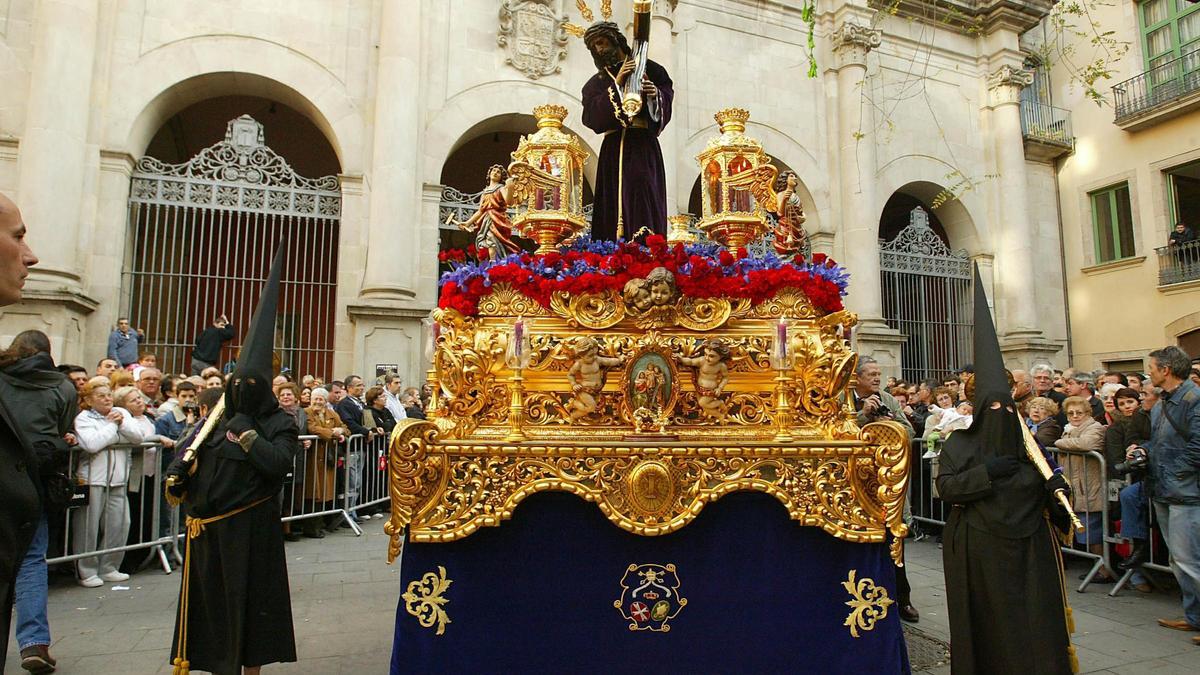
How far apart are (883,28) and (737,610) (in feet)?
59.4

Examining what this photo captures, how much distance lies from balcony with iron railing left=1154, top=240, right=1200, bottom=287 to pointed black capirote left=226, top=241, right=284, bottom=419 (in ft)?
67.0

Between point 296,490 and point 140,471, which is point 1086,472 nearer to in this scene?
point 296,490

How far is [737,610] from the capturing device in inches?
149

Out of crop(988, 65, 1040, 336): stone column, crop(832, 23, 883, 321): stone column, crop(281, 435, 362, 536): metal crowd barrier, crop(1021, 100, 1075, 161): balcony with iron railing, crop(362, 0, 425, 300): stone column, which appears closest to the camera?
crop(281, 435, 362, 536): metal crowd barrier

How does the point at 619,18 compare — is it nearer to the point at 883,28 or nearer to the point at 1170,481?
the point at 883,28

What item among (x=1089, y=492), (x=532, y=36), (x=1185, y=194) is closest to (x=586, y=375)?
(x=1089, y=492)

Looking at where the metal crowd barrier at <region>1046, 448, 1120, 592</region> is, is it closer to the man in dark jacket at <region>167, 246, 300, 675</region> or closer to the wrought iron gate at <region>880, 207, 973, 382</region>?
the man in dark jacket at <region>167, 246, 300, 675</region>

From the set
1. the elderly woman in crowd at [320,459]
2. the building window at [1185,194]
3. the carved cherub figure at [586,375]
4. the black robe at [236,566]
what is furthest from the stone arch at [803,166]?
the black robe at [236,566]

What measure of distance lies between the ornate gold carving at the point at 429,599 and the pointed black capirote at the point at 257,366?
1.46m

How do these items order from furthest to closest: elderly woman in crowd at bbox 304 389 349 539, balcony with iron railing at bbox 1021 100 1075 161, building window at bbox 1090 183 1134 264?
balcony with iron railing at bbox 1021 100 1075 161 → building window at bbox 1090 183 1134 264 → elderly woman in crowd at bbox 304 389 349 539

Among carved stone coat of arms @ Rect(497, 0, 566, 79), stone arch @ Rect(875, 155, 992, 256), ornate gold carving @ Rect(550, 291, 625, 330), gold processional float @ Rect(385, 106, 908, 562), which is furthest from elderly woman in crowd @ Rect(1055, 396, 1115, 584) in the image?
carved stone coat of arms @ Rect(497, 0, 566, 79)

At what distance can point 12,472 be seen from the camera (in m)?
2.31

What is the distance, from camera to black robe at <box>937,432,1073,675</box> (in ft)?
12.3

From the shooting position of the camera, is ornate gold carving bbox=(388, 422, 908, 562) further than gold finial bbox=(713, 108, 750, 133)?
No
